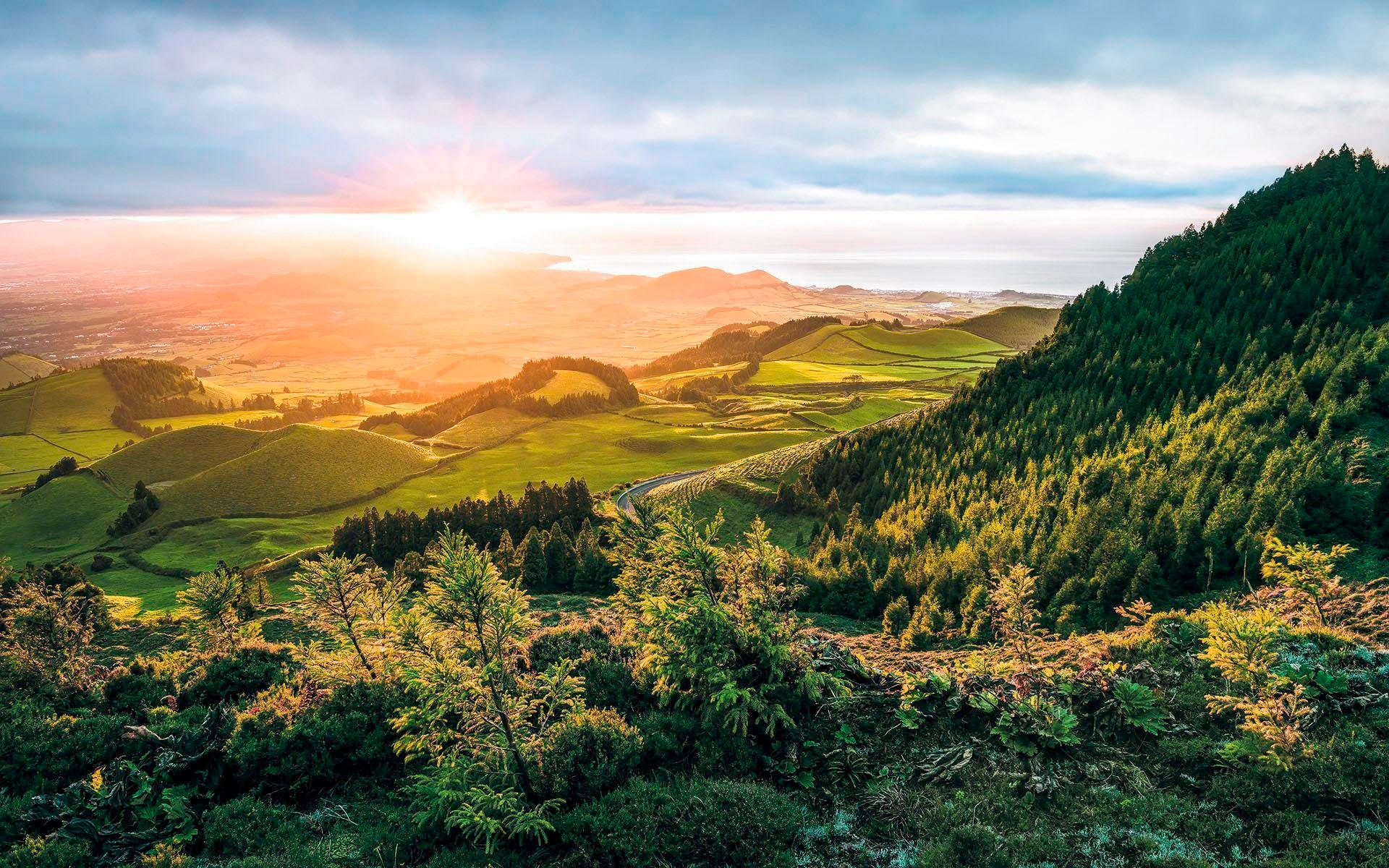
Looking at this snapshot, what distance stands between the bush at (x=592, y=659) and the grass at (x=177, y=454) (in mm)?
183687

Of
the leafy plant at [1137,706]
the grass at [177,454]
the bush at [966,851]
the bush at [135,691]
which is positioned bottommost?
the grass at [177,454]

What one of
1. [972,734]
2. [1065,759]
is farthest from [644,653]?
[1065,759]

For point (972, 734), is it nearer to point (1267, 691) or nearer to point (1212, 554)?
point (1267, 691)

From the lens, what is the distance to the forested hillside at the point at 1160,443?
40.6 m

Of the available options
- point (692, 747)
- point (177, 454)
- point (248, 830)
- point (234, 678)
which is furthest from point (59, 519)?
point (692, 747)

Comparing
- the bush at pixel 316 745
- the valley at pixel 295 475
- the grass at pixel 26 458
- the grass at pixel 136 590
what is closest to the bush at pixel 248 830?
the bush at pixel 316 745

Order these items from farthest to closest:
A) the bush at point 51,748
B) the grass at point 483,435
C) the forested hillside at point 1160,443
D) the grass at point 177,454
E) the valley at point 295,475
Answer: the grass at point 483,435 < the grass at point 177,454 < the valley at point 295,475 < the forested hillside at point 1160,443 < the bush at point 51,748

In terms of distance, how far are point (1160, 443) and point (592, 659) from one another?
57.1 meters

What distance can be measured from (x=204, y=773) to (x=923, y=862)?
26165 mm

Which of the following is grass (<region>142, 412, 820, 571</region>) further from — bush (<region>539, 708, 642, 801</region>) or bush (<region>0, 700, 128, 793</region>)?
bush (<region>539, 708, 642, 801</region>)

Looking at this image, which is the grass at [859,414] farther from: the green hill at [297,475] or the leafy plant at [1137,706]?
the leafy plant at [1137,706]

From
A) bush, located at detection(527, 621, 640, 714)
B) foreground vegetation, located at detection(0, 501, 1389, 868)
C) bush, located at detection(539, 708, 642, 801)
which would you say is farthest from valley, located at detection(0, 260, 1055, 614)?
bush, located at detection(539, 708, 642, 801)

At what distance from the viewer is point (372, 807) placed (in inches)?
898

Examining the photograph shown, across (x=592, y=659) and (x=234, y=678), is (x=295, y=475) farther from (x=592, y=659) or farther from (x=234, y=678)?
(x=592, y=659)
